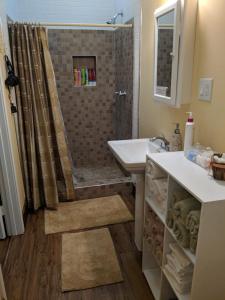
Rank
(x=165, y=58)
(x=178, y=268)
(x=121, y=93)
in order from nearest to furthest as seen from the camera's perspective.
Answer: (x=178, y=268), (x=165, y=58), (x=121, y=93)

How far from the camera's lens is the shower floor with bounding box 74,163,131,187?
315cm

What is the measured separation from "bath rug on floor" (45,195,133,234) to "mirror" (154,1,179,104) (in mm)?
1300

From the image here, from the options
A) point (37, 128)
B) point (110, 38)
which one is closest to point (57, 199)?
point (37, 128)

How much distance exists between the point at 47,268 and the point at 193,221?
4.37ft

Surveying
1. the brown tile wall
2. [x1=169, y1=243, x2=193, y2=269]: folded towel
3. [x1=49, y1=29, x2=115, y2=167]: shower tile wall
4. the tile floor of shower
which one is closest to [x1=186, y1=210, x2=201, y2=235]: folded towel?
[x1=169, y1=243, x2=193, y2=269]: folded towel

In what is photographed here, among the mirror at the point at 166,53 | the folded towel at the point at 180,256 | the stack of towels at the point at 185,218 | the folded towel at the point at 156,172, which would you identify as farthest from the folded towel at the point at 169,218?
the mirror at the point at 166,53

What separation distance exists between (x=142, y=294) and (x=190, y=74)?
1532 millimetres

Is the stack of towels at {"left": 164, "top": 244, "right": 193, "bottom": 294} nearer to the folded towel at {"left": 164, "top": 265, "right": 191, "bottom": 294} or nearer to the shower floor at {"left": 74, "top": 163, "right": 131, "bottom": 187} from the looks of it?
the folded towel at {"left": 164, "top": 265, "right": 191, "bottom": 294}

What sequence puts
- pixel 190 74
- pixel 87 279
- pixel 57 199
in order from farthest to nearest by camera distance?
pixel 57 199
pixel 87 279
pixel 190 74

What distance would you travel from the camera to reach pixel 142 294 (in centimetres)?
166

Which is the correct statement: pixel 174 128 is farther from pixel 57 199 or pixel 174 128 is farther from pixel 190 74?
pixel 57 199

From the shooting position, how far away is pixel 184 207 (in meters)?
1.17

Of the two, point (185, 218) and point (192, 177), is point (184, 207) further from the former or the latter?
point (192, 177)

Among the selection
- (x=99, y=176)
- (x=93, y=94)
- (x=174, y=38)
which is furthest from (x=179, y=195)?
(x=93, y=94)
